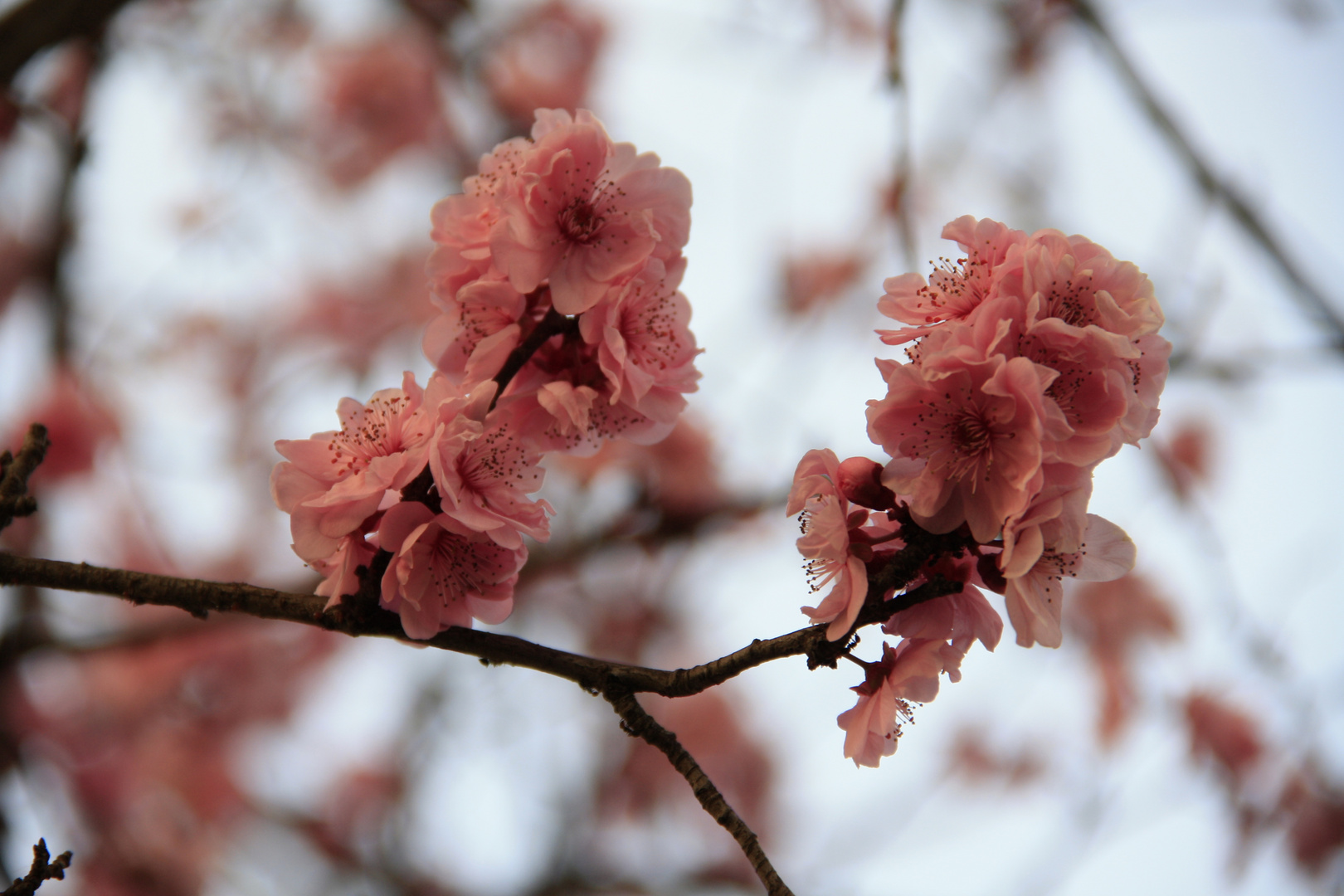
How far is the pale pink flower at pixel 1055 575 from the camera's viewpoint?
97 centimetres

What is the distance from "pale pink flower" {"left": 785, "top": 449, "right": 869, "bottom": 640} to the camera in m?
0.97

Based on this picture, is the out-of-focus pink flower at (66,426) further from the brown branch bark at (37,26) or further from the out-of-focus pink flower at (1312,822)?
the out-of-focus pink flower at (1312,822)

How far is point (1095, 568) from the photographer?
3.43ft

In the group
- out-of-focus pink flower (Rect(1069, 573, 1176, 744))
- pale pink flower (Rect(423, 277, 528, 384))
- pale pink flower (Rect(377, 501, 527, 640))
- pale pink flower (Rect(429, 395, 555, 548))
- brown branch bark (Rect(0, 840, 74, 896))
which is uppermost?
pale pink flower (Rect(423, 277, 528, 384))

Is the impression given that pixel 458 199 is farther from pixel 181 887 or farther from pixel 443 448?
pixel 181 887

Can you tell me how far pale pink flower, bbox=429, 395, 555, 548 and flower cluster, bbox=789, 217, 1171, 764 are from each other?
1.08 feet

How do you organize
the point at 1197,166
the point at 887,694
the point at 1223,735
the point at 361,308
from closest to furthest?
the point at 887,694 → the point at 1197,166 → the point at 1223,735 → the point at 361,308

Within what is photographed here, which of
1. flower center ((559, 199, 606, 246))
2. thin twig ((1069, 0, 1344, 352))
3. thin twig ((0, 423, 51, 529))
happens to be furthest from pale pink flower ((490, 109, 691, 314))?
thin twig ((1069, 0, 1344, 352))

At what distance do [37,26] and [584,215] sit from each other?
63.6 inches

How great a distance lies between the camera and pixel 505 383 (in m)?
1.17

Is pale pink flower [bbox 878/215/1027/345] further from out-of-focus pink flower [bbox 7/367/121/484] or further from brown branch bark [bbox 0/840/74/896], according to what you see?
out-of-focus pink flower [bbox 7/367/121/484]

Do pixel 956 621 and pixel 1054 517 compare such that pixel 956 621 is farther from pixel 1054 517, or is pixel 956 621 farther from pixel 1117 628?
pixel 1117 628

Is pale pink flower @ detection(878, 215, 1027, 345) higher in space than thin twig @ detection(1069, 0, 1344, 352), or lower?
lower

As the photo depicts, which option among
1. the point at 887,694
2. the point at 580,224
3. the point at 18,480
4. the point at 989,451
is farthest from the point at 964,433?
the point at 18,480
